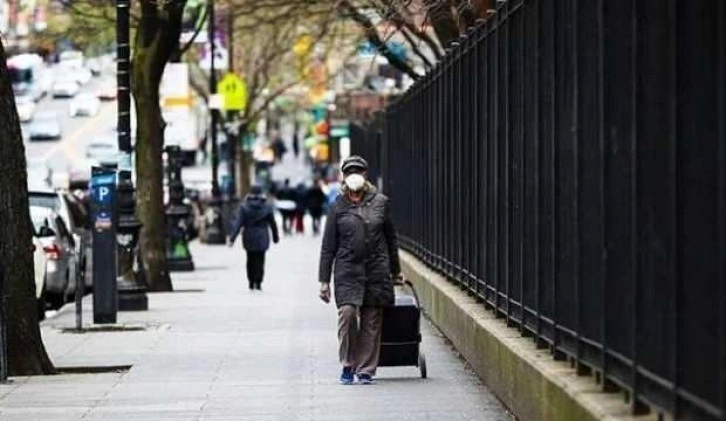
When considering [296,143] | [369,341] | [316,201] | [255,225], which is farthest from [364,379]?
[296,143]

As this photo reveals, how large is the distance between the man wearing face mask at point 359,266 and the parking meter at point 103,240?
7.27 m

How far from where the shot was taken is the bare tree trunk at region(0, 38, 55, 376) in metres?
16.0

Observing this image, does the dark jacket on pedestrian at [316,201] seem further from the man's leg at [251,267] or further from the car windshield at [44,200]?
the car windshield at [44,200]

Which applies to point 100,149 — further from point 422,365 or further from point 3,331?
point 422,365

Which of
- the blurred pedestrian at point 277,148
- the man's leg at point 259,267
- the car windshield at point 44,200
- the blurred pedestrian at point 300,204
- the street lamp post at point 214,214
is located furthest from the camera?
the blurred pedestrian at point 277,148

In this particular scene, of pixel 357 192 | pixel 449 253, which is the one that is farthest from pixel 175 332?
pixel 357 192

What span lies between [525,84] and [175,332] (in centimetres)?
844

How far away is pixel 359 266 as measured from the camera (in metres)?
15.0

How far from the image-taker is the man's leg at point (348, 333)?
14.9 metres

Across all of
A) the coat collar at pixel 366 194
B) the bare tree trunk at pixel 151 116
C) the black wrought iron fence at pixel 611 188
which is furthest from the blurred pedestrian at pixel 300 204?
the coat collar at pixel 366 194

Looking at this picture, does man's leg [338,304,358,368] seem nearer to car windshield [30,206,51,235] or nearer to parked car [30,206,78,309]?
parked car [30,206,78,309]

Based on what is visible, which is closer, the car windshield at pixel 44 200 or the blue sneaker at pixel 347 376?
the blue sneaker at pixel 347 376

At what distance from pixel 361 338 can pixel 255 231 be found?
49.9 feet

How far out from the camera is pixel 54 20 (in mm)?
47312
